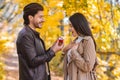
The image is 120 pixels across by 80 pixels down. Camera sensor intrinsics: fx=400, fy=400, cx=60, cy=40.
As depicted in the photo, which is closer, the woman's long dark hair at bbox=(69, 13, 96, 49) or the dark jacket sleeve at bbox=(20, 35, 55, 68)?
the dark jacket sleeve at bbox=(20, 35, 55, 68)

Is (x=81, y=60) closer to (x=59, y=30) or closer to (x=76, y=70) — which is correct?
(x=76, y=70)

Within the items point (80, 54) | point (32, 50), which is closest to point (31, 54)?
point (32, 50)

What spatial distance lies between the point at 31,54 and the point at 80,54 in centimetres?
50

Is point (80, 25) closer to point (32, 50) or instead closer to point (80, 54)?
point (80, 54)

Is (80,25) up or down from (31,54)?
up

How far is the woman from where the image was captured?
11.4 ft

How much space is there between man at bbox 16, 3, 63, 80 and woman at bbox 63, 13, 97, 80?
0.23m

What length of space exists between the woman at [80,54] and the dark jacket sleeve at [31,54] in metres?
0.30

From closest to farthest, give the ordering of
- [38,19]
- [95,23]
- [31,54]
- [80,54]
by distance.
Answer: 1. [31,54]
2. [38,19]
3. [80,54]
4. [95,23]

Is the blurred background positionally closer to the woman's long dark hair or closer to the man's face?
the woman's long dark hair

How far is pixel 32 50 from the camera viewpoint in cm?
328

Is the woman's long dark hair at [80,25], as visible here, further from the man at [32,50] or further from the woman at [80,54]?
the man at [32,50]

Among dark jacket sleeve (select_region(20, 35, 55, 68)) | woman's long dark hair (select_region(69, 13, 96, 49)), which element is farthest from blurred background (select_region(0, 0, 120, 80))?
dark jacket sleeve (select_region(20, 35, 55, 68))

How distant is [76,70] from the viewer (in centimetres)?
356
